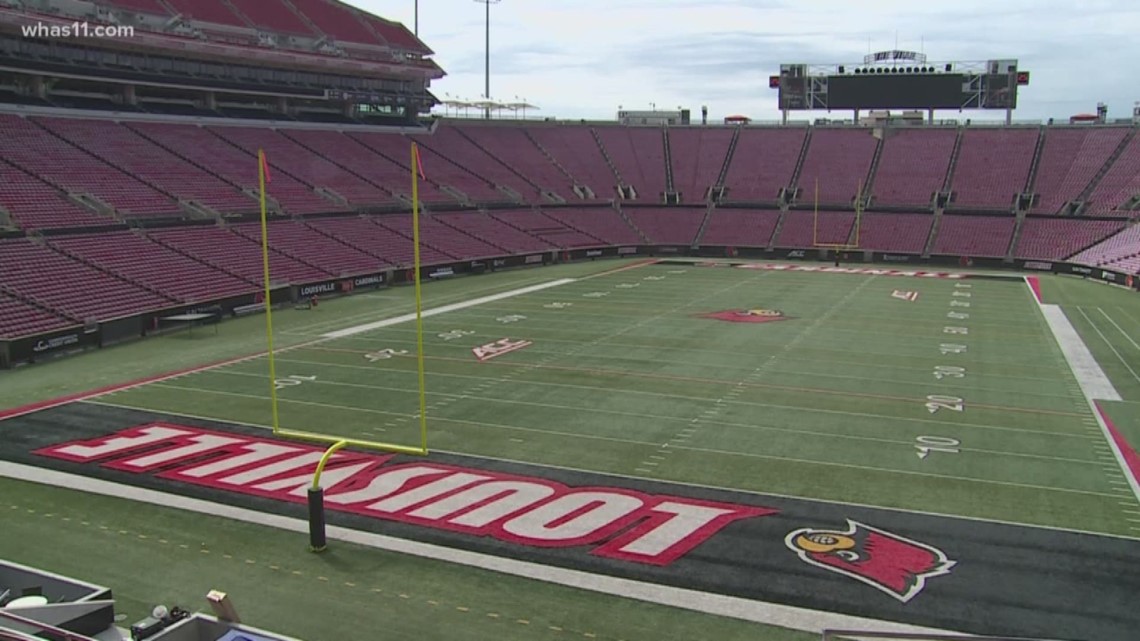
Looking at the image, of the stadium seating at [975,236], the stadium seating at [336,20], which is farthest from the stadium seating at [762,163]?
the stadium seating at [336,20]

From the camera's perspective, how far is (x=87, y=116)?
4022cm

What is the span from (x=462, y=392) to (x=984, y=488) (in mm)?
10678

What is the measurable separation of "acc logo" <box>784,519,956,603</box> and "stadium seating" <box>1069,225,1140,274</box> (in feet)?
112

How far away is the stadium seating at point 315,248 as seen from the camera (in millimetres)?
37500

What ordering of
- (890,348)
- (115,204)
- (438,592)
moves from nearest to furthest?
(438,592)
(890,348)
(115,204)

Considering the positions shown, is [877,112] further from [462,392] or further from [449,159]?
[462,392]

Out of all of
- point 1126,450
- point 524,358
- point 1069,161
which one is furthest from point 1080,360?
point 1069,161

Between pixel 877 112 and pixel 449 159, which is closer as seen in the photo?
pixel 449 159

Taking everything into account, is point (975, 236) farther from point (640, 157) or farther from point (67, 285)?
point (67, 285)

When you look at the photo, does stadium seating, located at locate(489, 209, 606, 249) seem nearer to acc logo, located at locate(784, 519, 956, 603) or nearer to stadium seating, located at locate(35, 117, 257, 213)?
stadium seating, located at locate(35, 117, 257, 213)

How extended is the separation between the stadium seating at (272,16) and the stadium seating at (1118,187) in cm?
4513

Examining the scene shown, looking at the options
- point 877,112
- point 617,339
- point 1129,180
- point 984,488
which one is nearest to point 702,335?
point 617,339

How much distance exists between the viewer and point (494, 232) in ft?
160

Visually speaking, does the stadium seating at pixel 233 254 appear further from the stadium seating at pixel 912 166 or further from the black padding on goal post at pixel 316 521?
the stadium seating at pixel 912 166
